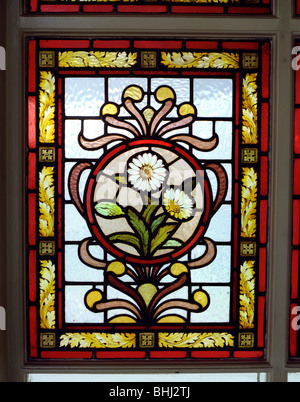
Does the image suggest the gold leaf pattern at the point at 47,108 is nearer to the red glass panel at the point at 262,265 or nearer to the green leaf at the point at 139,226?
the green leaf at the point at 139,226

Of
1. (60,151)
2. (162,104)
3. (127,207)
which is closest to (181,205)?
(127,207)

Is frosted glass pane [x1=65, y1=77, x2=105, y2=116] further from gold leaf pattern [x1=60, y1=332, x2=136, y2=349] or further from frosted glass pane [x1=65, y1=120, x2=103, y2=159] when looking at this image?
gold leaf pattern [x1=60, y1=332, x2=136, y2=349]

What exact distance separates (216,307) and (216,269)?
0.49ft

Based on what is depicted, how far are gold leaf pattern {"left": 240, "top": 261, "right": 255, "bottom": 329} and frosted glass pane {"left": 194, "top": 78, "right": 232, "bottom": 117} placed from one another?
60cm

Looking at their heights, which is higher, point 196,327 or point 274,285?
point 274,285

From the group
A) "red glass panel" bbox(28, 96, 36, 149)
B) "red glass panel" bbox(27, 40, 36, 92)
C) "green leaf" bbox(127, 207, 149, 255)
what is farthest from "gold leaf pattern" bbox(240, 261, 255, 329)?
"red glass panel" bbox(27, 40, 36, 92)

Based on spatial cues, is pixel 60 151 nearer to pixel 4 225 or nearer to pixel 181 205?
pixel 4 225

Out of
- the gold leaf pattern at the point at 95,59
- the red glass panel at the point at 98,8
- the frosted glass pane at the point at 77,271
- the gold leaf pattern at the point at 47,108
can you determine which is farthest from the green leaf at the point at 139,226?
the red glass panel at the point at 98,8

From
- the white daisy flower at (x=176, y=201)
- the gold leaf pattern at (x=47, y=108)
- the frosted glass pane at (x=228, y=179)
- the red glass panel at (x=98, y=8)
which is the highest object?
the red glass panel at (x=98, y=8)

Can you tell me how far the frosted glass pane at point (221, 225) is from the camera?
1.58m

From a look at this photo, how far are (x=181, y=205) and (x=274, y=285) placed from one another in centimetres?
47

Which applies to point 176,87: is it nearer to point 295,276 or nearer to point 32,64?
point 32,64

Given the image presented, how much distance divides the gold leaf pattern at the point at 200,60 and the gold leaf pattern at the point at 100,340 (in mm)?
1058

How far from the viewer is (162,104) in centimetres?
155
